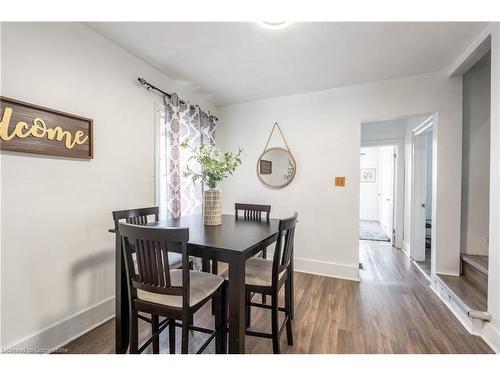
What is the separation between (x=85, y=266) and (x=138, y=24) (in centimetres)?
199

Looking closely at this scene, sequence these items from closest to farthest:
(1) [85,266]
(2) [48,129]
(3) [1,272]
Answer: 1. (3) [1,272]
2. (2) [48,129]
3. (1) [85,266]

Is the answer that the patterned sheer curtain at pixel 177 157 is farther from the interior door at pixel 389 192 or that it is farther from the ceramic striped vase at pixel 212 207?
the interior door at pixel 389 192

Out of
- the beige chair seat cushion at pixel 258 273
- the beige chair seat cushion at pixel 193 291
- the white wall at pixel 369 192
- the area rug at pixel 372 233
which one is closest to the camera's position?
the beige chair seat cushion at pixel 193 291

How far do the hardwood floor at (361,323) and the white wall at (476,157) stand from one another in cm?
77

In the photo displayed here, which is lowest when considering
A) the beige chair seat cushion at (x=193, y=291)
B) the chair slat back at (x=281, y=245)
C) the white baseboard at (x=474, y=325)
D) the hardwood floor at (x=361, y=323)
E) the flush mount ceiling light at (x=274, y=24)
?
the hardwood floor at (x=361, y=323)

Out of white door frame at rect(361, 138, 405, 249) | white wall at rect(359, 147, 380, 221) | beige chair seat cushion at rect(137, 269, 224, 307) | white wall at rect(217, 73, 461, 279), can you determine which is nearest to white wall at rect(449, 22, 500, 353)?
white wall at rect(217, 73, 461, 279)

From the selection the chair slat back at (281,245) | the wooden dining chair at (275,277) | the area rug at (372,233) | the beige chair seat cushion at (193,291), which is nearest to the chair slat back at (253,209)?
the wooden dining chair at (275,277)

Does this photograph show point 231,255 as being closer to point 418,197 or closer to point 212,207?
point 212,207

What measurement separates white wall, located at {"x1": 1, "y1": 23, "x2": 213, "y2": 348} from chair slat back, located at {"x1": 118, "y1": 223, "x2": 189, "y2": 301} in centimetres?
83

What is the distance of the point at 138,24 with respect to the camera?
178 cm

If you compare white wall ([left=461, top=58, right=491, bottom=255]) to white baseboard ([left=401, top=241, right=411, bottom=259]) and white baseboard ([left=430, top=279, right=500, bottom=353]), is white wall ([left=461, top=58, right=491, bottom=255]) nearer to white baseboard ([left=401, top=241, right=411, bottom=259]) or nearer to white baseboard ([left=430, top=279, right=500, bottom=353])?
white baseboard ([left=430, top=279, right=500, bottom=353])

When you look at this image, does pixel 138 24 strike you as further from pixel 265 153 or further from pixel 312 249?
pixel 312 249

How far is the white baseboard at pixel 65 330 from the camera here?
1.49 meters
